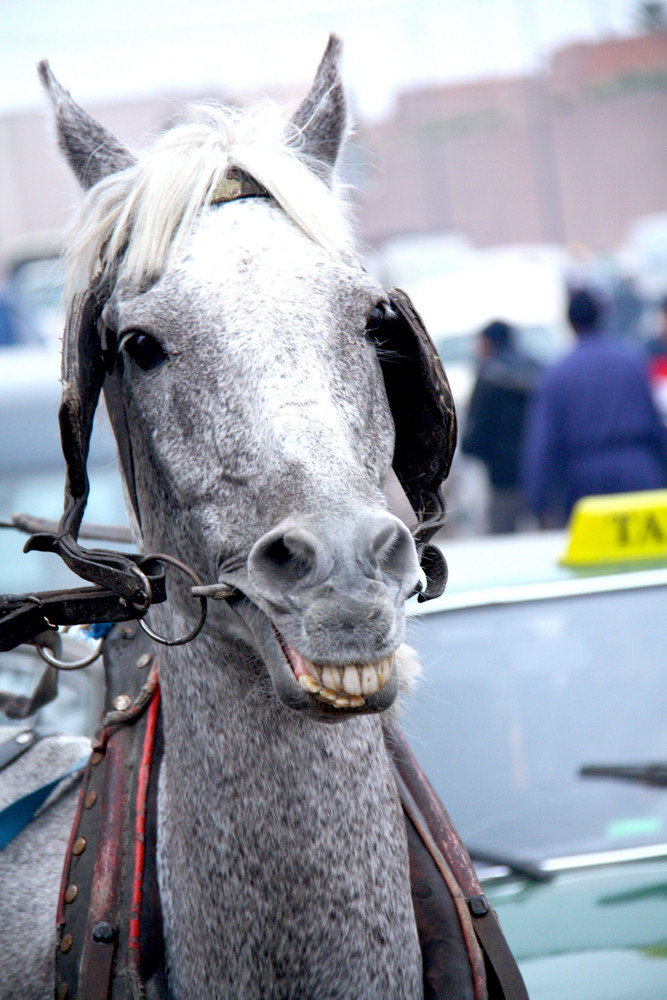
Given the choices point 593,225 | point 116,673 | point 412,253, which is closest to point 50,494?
point 116,673

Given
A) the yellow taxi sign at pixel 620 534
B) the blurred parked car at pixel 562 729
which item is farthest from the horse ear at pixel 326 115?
the yellow taxi sign at pixel 620 534

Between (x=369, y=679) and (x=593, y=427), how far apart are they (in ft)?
16.5

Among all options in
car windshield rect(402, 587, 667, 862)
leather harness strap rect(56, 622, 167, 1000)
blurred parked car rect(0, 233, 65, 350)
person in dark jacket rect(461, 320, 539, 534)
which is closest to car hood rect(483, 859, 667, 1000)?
car windshield rect(402, 587, 667, 862)

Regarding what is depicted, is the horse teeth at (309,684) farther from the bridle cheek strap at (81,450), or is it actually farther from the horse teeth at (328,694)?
the bridle cheek strap at (81,450)

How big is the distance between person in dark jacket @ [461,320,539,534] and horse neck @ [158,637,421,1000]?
20.5 feet

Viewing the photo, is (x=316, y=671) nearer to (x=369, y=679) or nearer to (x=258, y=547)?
(x=369, y=679)

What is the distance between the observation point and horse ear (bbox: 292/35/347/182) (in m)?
2.24

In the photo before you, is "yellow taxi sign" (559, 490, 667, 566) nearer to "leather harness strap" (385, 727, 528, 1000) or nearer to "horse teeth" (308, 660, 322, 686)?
"leather harness strap" (385, 727, 528, 1000)

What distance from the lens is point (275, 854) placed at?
71.7 inches

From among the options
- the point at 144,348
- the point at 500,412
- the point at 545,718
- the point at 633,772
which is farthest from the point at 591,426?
the point at 144,348

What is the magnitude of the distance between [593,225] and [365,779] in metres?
42.0

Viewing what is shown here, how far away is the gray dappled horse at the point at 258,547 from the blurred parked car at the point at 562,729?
0.87 m

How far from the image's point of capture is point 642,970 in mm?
2318

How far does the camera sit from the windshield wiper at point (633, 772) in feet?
9.52
